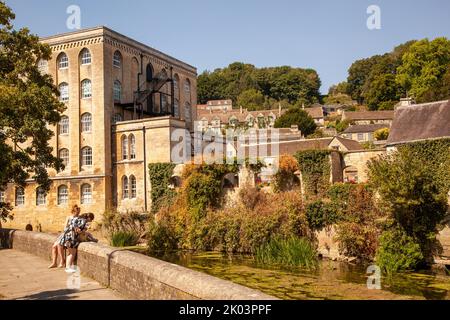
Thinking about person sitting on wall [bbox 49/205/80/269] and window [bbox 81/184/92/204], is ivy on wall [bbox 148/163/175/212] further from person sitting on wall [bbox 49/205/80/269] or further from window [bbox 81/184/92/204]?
person sitting on wall [bbox 49/205/80/269]

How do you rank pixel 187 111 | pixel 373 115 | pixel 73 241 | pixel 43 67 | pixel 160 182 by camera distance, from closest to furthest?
1. pixel 73 241
2. pixel 160 182
3. pixel 43 67
4. pixel 187 111
5. pixel 373 115

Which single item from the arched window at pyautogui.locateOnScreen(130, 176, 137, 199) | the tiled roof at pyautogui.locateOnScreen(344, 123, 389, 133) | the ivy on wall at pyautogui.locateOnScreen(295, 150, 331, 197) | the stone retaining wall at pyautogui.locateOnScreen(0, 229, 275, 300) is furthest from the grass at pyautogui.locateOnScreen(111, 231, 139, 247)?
the tiled roof at pyautogui.locateOnScreen(344, 123, 389, 133)

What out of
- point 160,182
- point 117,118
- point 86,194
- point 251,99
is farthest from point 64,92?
point 251,99

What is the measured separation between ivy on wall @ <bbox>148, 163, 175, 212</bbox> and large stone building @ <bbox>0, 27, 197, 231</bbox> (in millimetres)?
758

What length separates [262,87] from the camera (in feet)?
401

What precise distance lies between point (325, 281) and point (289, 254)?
9.70 ft

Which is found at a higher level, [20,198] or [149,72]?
[149,72]

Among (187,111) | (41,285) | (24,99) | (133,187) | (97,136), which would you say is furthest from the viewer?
(187,111)

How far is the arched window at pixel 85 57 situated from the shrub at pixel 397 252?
73.9ft

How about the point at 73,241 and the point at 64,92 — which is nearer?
the point at 73,241

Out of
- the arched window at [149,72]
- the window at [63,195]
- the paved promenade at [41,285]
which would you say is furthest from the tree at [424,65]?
the paved promenade at [41,285]

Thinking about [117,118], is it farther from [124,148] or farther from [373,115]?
[373,115]

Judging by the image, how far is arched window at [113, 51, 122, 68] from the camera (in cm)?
3222

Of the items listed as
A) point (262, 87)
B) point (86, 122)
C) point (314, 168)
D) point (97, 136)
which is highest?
point (262, 87)
